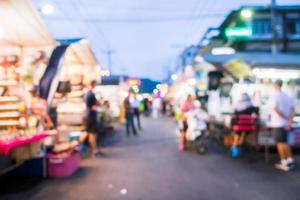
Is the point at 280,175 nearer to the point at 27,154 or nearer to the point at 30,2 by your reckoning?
the point at 27,154

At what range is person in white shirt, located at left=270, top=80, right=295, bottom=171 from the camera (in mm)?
8852

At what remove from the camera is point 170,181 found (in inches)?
303

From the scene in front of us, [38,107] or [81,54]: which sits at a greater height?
[81,54]

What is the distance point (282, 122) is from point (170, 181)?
305 centimetres

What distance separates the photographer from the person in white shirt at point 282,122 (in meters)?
8.85

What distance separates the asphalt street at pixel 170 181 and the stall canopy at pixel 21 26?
3201mm

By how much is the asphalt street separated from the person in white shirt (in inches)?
12.8

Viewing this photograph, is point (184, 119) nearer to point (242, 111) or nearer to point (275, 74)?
point (242, 111)

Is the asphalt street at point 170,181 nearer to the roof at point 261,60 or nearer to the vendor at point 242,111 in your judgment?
the vendor at point 242,111

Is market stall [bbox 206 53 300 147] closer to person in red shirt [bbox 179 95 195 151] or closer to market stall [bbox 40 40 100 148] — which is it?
person in red shirt [bbox 179 95 195 151]

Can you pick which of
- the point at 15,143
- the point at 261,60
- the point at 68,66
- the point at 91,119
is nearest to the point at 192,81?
the point at 261,60

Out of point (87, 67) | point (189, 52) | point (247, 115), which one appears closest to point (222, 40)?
point (189, 52)

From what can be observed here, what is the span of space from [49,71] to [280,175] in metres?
5.70

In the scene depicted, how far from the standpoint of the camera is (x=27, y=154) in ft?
25.0
